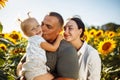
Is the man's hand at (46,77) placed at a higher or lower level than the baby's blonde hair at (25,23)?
lower

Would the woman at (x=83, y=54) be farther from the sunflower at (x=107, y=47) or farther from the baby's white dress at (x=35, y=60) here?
the sunflower at (x=107, y=47)

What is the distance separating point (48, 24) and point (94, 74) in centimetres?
117

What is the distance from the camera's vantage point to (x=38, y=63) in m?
5.21

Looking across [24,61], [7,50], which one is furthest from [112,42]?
[24,61]

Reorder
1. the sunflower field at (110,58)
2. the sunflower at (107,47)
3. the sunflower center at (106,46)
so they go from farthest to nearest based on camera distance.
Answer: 1. the sunflower center at (106,46)
2. the sunflower at (107,47)
3. the sunflower field at (110,58)

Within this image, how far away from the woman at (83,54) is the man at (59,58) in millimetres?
632

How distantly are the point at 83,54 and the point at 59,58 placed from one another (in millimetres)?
1042

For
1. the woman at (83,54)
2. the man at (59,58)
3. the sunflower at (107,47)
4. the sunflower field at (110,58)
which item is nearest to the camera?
the man at (59,58)

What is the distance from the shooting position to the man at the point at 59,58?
5148 millimetres

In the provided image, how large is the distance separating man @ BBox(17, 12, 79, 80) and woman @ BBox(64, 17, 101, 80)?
632 mm

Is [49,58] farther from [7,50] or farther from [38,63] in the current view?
[7,50]

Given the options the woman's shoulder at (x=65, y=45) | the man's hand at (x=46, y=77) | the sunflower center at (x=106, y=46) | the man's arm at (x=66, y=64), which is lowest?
the sunflower center at (x=106, y=46)

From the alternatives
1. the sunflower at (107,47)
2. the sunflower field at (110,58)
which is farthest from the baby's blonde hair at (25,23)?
the sunflower at (107,47)

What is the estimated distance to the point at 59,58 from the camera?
5160 mm
